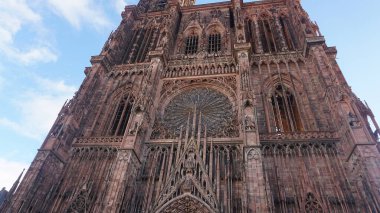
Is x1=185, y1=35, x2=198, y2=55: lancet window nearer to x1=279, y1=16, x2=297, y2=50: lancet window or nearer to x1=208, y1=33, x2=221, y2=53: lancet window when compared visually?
x1=208, y1=33, x2=221, y2=53: lancet window

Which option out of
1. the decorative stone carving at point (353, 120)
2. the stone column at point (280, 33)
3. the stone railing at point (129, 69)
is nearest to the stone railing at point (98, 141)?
the stone railing at point (129, 69)

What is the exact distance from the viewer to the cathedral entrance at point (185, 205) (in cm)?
1082

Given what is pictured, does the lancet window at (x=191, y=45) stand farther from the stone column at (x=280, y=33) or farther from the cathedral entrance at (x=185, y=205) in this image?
the cathedral entrance at (x=185, y=205)

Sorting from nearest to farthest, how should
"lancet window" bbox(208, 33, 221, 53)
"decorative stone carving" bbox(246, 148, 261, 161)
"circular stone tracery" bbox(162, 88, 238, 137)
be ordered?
1. "decorative stone carving" bbox(246, 148, 261, 161)
2. "circular stone tracery" bbox(162, 88, 238, 137)
3. "lancet window" bbox(208, 33, 221, 53)

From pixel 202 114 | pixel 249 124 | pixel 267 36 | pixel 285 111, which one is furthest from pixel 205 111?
pixel 267 36

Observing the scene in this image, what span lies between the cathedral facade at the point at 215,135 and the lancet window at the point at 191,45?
0.64 ft

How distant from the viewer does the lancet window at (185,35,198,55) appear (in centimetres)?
2177

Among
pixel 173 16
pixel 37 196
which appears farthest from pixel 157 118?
pixel 173 16

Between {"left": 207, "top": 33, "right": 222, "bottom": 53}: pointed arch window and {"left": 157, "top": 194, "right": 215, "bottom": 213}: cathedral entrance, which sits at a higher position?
{"left": 207, "top": 33, "right": 222, "bottom": 53}: pointed arch window

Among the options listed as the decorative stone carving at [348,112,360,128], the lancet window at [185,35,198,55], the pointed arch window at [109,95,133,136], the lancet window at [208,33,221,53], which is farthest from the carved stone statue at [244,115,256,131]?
the lancet window at [185,35,198,55]

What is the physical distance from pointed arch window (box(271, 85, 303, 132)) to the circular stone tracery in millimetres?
2594

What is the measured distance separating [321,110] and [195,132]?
7257 mm

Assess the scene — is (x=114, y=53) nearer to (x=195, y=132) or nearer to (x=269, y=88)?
(x=195, y=132)

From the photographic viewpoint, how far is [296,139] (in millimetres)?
13109
